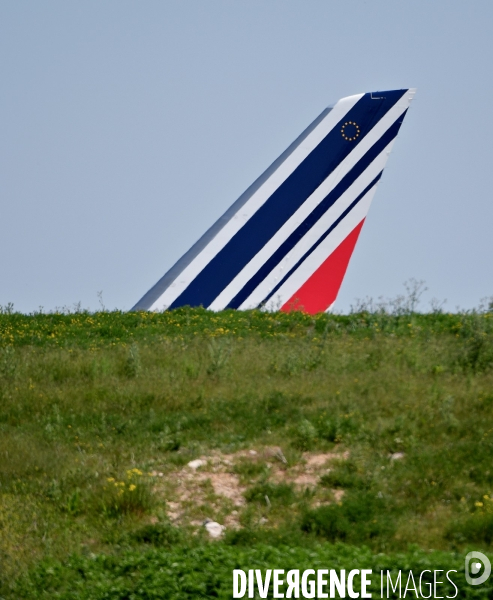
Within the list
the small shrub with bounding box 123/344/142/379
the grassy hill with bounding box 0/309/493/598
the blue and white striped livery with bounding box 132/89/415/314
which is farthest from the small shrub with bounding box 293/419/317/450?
the blue and white striped livery with bounding box 132/89/415/314

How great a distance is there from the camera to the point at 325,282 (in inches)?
506

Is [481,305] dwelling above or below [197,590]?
above

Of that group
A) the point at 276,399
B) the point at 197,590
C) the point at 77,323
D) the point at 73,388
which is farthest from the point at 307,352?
the point at 197,590

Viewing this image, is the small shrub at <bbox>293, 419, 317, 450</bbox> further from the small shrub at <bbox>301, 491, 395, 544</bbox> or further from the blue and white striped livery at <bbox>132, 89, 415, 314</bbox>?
the blue and white striped livery at <bbox>132, 89, 415, 314</bbox>

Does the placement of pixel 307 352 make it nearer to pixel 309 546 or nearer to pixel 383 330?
pixel 383 330

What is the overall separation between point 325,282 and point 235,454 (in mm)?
5662

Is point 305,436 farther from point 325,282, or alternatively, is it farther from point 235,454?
point 325,282

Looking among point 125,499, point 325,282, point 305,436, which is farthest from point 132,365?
point 325,282

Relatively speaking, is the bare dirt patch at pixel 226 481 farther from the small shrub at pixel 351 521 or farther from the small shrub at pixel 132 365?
the small shrub at pixel 132 365

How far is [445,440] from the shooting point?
7629mm

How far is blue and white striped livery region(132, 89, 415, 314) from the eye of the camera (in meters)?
12.2

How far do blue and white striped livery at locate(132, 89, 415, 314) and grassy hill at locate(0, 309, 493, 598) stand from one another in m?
1.08

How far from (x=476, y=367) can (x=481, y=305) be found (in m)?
2.49

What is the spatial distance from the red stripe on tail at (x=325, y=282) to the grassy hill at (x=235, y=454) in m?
1.33
